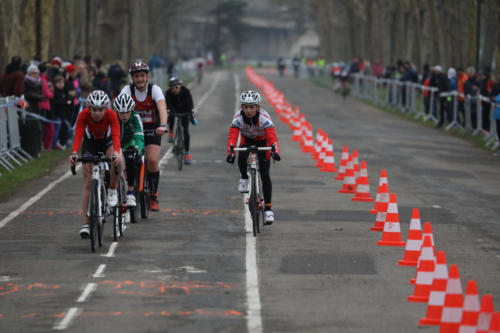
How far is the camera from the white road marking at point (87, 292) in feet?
35.4

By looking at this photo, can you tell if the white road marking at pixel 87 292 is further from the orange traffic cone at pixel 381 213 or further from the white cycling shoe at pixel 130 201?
the orange traffic cone at pixel 381 213

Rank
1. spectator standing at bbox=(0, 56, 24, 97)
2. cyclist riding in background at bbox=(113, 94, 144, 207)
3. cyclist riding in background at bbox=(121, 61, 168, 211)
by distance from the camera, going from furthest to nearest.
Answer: spectator standing at bbox=(0, 56, 24, 97)
cyclist riding in background at bbox=(121, 61, 168, 211)
cyclist riding in background at bbox=(113, 94, 144, 207)

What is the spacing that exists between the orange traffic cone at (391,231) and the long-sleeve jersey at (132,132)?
333cm

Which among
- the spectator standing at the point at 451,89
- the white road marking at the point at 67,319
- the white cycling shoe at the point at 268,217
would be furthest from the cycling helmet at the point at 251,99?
the spectator standing at the point at 451,89

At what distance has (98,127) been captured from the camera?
45.2 feet

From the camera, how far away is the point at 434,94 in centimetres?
3788

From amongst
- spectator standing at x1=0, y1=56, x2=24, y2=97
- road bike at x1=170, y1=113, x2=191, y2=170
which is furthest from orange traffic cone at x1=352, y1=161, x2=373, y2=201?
spectator standing at x1=0, y1=56, x2=24, y2=97

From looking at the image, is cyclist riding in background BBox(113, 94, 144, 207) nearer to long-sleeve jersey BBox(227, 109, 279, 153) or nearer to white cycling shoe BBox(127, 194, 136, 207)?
white cycling shoe BBox(127, 194, 136, 207)

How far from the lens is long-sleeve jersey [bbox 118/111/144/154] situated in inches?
583

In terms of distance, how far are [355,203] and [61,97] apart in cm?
995

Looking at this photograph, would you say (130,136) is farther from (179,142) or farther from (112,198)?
(179,142)

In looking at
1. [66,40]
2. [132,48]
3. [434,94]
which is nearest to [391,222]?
[434,94]

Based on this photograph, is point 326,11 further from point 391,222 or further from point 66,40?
point 391,222

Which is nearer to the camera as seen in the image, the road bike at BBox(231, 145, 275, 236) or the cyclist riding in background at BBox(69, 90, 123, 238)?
the cyclist riding in background at BBox(69, 90, 123, 238)
